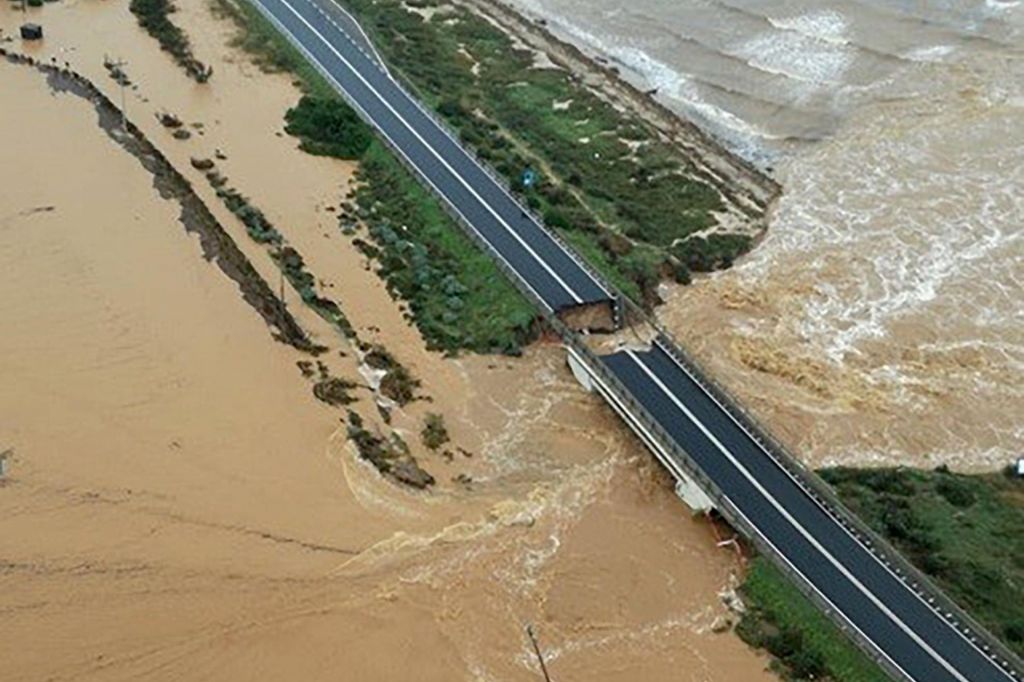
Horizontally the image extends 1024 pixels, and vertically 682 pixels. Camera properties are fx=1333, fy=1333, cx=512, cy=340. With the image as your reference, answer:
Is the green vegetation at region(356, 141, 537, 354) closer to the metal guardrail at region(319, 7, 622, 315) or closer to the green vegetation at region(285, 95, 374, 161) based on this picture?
the green vegetation at region(285, 95, 374, 161)

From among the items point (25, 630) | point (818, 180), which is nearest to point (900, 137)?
point (818, 180)

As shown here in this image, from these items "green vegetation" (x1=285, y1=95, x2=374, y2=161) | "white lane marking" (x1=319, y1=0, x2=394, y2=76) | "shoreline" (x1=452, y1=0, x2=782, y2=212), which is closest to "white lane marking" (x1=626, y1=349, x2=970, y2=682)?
"shoreline" (x1=452, y1=0, x2=782, y2=212)

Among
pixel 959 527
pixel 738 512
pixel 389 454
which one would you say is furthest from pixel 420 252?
pixel 959 527

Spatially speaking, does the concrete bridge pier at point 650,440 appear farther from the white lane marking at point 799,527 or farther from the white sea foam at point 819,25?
the white sea foam at point 819,25

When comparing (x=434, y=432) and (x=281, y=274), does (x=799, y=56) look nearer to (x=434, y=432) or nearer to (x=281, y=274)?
(x=281, y=274)

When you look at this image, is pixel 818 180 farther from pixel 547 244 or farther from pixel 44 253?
pixel 44 253

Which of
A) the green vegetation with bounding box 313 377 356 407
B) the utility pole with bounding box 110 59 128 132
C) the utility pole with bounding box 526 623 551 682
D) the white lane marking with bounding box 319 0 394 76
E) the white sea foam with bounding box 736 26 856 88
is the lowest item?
the utility pole with bounding box 526 623 551 682
